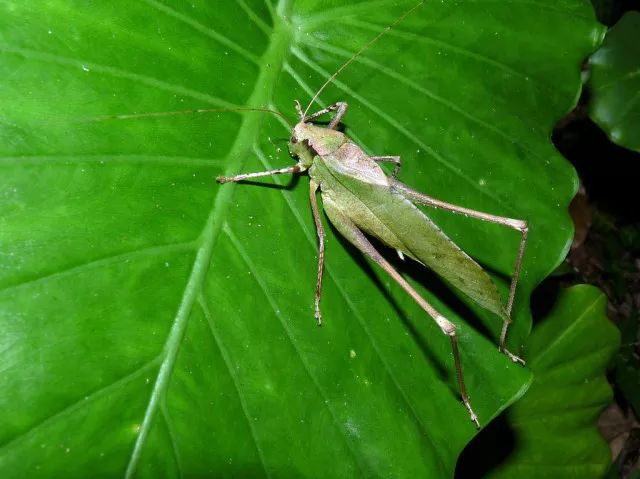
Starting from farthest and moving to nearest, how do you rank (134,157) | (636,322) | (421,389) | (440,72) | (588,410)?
(636,322) < (588,410) < (440,72) < (421,389) < (134,157)

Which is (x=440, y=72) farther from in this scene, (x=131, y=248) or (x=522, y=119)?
(x=131, y=248)

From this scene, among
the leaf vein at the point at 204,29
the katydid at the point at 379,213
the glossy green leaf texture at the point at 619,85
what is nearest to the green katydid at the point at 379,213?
the katydid at the point at 379,213

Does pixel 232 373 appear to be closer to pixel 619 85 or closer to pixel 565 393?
pixel 565 393

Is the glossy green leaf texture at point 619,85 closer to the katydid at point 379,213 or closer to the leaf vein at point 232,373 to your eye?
the katydid at point 379,213

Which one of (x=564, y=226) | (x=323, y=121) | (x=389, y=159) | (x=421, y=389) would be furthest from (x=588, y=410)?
(x=323, y=121)

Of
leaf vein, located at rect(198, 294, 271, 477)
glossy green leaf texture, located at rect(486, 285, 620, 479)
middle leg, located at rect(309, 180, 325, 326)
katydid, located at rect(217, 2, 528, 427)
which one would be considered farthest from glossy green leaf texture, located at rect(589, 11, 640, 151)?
leaf vein, located at rect(198, 294, 271, 477)

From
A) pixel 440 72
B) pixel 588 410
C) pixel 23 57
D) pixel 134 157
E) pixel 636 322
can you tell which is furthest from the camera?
pixel 636 322

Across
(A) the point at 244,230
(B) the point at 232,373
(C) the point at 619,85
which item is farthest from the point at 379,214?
(C) the point at 619,85
